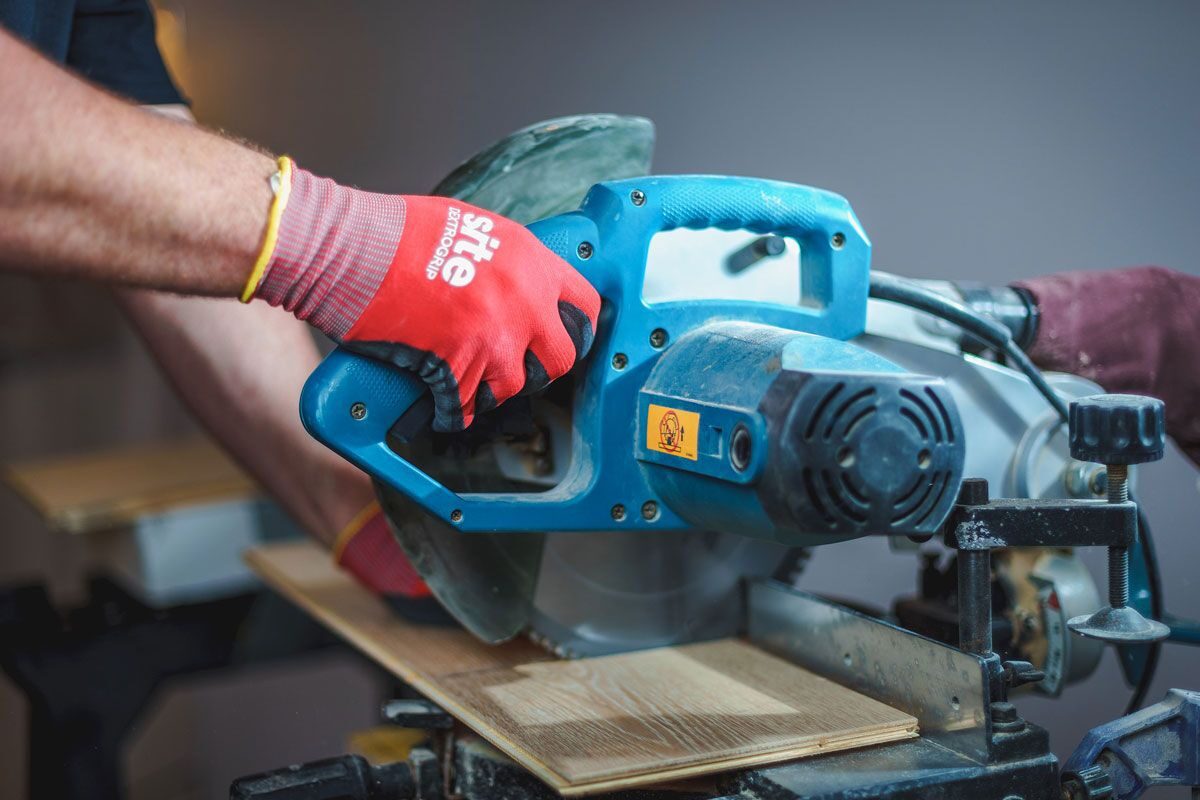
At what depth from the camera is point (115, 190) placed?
2.58ft

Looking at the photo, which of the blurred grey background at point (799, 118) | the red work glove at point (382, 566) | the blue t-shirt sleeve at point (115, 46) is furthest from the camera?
the blurred grey background at point (799, 118)

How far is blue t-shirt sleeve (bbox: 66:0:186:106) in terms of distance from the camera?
1.45m

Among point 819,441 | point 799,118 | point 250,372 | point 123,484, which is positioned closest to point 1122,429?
point 819,441

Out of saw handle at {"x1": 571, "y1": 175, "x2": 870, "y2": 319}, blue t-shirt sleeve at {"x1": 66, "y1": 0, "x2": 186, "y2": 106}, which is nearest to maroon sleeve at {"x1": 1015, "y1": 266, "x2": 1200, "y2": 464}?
saw handle at {"x1": 571, "y1": 175, "x2": 870, "y2": 319}

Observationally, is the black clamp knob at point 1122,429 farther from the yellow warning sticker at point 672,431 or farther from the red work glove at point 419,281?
the red work glove at point 419,281

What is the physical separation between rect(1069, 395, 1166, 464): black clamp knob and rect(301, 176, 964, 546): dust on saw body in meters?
0.13

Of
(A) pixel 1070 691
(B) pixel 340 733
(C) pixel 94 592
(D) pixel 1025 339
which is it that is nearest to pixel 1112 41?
(D) pixel 1025 339

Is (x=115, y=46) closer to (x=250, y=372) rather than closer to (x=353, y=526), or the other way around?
(x=250, y=372)

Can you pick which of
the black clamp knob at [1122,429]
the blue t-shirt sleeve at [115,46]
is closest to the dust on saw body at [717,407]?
the black clamp knob at [1122,429]

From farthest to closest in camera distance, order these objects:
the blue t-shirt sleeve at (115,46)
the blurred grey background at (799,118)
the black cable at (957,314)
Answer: the blurred grey background at (799,118), the blue t-shirt sleeve at (115,46), the black cable at (957,314)

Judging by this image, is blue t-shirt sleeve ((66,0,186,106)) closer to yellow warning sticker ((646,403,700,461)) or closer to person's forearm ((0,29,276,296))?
person's forearm ((0,29,276,296))

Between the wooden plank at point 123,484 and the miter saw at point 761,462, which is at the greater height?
the miter saw at point 761,462

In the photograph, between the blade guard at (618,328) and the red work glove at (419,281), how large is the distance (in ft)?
0.10

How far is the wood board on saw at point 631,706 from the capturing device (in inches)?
34.1
